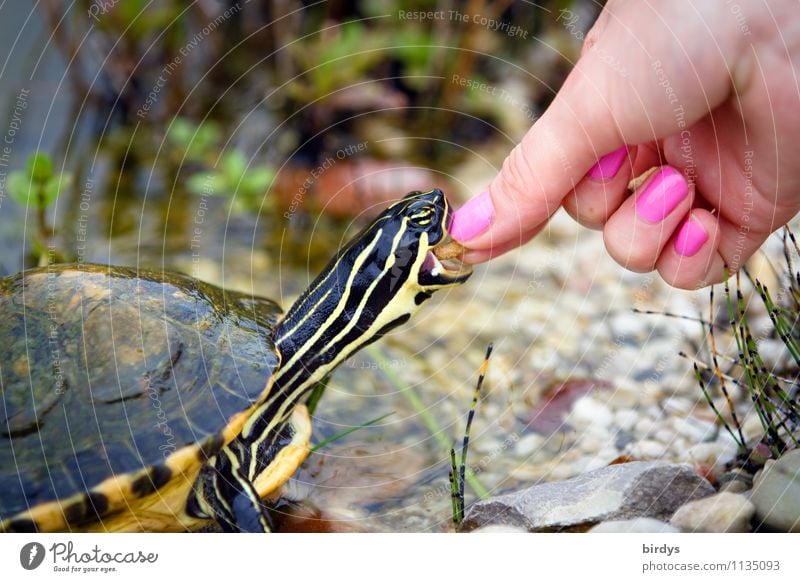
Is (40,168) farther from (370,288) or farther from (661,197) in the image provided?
(661,197)

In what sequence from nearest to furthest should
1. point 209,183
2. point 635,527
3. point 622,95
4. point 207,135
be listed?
point 622,95, point 635,527, point 209,183, point 207,135

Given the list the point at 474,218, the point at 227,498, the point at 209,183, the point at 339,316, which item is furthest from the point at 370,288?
the point at 209,183

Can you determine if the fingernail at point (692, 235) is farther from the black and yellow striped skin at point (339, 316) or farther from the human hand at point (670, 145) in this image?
the black and yellow striped skin at point (339, 316)

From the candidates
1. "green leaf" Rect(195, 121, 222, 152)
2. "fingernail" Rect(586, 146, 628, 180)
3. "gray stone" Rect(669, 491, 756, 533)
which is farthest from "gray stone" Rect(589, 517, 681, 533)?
"green leaf" Rect(195, 121, 222, 152)

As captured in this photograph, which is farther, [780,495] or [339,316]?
[339,316]
